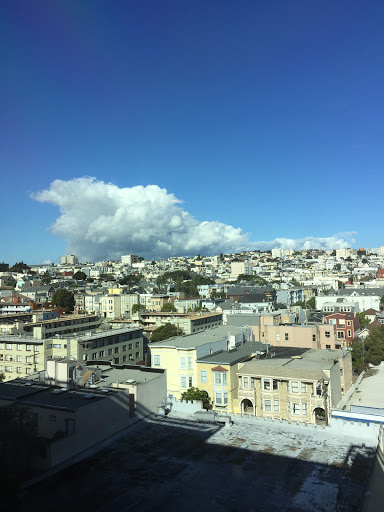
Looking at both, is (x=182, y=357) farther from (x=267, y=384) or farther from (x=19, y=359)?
(x=19, y=359)

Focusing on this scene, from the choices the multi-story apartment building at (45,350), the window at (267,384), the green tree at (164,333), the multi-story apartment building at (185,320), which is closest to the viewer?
the window at (267,384)

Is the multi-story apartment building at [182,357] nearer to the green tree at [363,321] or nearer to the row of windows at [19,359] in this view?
the row of windows at [19,359]

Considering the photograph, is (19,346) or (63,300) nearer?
(19,346)

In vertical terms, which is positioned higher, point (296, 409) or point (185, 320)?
point (185, 320)

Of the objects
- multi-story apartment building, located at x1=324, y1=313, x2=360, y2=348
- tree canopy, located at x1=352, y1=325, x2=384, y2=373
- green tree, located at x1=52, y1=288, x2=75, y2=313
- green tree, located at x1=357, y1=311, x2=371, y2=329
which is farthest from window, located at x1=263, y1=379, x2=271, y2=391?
green tree, located at x1=52, y1=288, x2=75, y2=313

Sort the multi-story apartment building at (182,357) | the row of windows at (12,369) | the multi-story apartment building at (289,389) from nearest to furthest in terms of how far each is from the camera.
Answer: the multi-story apartment building at (289,389) → the multi-story apartment building at (182,357) → the row of windows at (12,369)

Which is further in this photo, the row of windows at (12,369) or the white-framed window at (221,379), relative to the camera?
the row of windows at (12,369)

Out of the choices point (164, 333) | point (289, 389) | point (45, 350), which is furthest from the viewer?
point (164, 333)

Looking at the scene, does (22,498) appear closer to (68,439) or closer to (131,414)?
(68,439)

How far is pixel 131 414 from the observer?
858 inches

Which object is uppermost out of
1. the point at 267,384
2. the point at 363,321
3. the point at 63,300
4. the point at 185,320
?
the point at 63,300

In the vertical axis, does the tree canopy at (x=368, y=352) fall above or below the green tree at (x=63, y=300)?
below

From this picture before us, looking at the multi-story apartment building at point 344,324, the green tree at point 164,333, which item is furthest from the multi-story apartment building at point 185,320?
the multi-story apartment building at point 344,324

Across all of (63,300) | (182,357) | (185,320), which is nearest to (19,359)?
(182,357)
